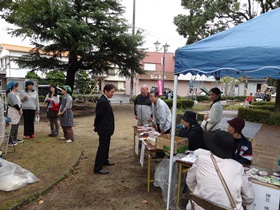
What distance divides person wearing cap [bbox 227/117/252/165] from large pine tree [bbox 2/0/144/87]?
10335 millimetres

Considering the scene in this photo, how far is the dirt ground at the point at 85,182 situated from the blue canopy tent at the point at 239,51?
1333 mm

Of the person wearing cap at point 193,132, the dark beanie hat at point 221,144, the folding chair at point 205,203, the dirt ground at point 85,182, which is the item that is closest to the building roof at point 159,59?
the dirt ground at point 85,182

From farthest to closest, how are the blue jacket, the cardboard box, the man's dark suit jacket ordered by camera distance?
the man's dark suit jacket
the cardboard box
the blue jacket

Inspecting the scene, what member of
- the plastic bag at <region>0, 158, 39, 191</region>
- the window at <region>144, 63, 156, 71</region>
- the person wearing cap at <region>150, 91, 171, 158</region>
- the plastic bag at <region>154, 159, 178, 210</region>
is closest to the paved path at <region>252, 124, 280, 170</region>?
the person wearing cap at <region>150, 91, 171, 158</region>

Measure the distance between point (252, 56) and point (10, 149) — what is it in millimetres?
5798

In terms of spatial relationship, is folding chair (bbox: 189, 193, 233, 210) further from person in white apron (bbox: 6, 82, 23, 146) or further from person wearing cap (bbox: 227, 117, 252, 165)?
person in white apron (bbox: 6, 82, 23, 146)

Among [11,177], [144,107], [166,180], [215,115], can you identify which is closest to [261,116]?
[144,107]

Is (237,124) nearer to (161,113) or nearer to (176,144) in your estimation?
(176,144)

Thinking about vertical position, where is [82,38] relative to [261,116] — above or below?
above

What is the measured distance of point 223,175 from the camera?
197cm

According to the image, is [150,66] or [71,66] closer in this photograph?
[71,66]

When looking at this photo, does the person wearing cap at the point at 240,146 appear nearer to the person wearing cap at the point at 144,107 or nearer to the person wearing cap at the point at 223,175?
the person wearing cap at the point at 223,175

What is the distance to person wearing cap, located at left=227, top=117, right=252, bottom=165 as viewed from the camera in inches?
122

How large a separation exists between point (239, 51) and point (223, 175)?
1424 mm
